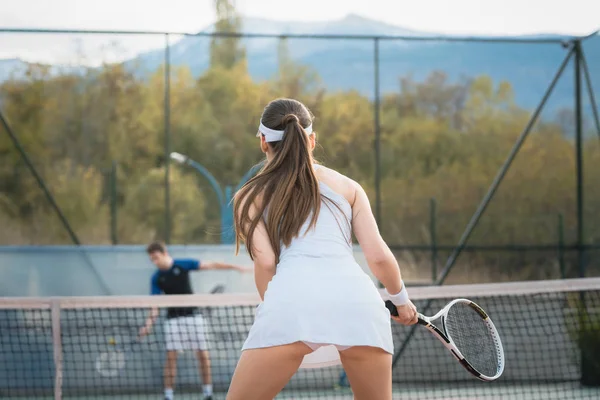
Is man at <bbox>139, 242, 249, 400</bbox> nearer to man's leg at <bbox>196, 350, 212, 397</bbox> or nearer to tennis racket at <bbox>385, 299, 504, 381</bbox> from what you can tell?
man's leg at <bbox>196, 350, 212, 397</bbox>

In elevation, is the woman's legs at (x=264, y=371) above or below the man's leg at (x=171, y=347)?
below

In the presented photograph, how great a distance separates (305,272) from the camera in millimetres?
2754

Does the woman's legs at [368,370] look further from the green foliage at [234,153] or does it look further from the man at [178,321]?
the green foliage at [234,153]

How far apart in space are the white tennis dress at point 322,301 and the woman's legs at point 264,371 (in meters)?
0.02

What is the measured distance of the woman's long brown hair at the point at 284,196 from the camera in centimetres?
279

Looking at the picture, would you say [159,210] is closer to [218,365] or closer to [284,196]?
[218,365]

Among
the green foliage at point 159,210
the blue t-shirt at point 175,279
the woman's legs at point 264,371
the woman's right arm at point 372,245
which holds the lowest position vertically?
the woman's legs at point 264,371

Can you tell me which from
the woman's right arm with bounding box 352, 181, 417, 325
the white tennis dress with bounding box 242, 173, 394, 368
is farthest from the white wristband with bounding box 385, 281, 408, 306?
the white tennis dress with bounding box 242, 173, 394, 368

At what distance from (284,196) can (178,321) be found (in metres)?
4.40

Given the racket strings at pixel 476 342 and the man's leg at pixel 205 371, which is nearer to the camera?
the racket strings at pixel 476 342

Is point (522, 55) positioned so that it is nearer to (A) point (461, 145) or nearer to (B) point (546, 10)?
(A) point (461, 145)

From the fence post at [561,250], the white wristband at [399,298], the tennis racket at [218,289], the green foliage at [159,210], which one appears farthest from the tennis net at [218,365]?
the green foliage at [159,210]

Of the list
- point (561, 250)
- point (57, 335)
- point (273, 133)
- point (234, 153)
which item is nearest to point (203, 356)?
point (57, 335)

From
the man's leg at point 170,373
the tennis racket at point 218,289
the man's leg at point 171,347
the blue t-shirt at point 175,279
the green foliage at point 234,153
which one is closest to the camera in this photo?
the man's leg at point 170,373
